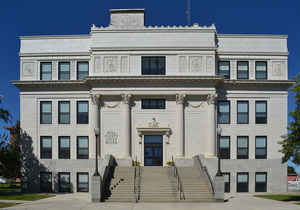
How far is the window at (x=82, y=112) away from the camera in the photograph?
1247 inches

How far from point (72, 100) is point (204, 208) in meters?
18.8

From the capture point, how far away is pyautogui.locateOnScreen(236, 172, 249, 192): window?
30.3 meters

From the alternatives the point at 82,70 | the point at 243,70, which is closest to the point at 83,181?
the point at 82,70

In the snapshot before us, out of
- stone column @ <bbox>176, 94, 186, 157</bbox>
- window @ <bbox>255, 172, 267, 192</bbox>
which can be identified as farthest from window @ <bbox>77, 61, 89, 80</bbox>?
window @ <bbox>255, 172, 267, 192</bbox>

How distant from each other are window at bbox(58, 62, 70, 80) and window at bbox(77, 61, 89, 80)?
1121mm

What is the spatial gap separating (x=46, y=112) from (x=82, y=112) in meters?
3.94

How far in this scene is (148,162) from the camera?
31.1 metres

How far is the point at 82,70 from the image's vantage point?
106 feet

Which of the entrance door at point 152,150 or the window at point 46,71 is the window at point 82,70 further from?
the entrance door at point 152,150

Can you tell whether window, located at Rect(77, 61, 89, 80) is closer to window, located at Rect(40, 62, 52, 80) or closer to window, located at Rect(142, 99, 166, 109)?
window, located at Rect(40, 62, 52, 80)

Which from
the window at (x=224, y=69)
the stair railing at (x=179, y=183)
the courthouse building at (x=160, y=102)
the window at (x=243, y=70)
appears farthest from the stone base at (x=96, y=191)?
the window at (x=243, y=70)

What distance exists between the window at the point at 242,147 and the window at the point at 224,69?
21.9 ft

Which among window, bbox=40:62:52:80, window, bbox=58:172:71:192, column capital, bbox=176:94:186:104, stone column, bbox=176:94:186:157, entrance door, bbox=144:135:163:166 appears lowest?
window, bbox=58:172:71:192

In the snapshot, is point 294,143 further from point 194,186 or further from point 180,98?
point 180,98
